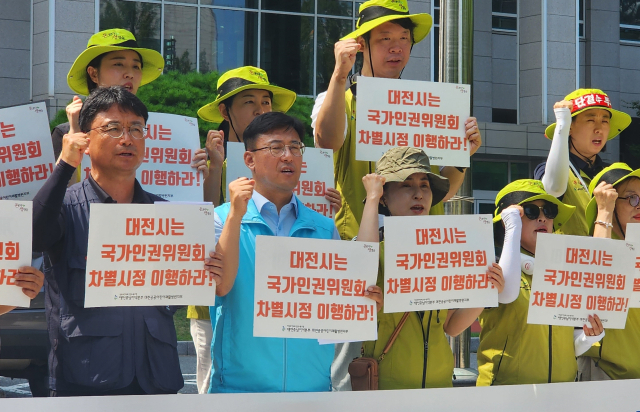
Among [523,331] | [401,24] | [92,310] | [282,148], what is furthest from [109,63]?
[523,331]

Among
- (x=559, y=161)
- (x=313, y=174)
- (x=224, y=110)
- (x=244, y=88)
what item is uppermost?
(x=244, y=88)

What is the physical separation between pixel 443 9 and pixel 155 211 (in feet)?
18.1

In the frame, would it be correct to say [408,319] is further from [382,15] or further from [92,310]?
[382,15]

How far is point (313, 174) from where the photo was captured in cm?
434

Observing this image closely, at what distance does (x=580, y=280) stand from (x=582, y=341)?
0.35 m

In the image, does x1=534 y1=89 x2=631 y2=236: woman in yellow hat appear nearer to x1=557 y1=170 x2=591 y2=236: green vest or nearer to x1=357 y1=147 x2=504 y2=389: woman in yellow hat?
x1=557 y1=170 x2=591 y2=236: green vest

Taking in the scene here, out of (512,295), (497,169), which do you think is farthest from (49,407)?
(497,169)

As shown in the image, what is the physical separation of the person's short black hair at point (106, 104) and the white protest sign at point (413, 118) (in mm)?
1158

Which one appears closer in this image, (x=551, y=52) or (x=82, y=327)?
(x=82, y=327)

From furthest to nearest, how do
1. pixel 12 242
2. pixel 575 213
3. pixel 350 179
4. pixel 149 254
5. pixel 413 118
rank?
pixel 575 213 → pixel 350 179 → pixel 413 118 → pixel 149 254 → pixel 12 242

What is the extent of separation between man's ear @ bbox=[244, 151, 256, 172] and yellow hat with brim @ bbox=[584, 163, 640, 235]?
1.93m

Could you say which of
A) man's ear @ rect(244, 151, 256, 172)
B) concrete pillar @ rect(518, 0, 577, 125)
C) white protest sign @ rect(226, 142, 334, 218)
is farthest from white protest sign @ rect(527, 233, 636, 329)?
concrete pillar @ rect(518, 0, 577, 125)

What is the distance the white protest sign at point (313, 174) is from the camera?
4.29 metres

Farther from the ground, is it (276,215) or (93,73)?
(93,73)
